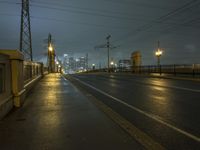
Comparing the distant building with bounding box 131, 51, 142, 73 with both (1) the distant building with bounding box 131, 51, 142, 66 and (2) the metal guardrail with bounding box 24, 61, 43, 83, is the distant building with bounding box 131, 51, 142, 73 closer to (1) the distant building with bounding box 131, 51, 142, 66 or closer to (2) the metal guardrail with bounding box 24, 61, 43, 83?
(1) the distant building with bounding box 131, 51, 142, 66

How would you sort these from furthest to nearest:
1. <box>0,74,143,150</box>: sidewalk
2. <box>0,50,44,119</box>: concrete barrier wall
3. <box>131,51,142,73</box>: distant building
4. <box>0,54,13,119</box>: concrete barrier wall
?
<box>131,51,142,73</box>: distant building
<box>0,50,44,119</box>: concrete barrier wall
<box>0,54,13,119</box>: concrete barrier wall
<box>0,74,143,150</box>: sidewalk

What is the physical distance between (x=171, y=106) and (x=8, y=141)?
241 inches

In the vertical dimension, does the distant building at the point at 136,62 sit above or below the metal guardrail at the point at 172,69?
above

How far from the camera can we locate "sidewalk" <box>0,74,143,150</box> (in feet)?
15.7

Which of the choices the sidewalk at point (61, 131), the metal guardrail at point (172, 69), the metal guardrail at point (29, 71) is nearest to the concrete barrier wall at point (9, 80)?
→ the sidewalk at point (61, 131)

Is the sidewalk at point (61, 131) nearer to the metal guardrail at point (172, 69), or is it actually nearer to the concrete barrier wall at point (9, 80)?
the concrete barrier wall at point (9, 80)

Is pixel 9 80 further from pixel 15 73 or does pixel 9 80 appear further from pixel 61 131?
pixel 61 131

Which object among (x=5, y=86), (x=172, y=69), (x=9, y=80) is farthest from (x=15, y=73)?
(x=172, y=69)

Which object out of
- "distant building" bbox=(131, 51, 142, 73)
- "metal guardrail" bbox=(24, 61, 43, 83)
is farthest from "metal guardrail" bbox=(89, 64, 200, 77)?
"metal guardrail" bbox=(24, 61, 43, 83)

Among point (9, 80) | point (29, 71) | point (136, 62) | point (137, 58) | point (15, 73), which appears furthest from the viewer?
point (136, 62)

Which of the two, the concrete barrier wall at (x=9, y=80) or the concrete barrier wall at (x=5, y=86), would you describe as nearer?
the concrete barrier wall at (x=5, y=86)

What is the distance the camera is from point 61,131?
19.1ft

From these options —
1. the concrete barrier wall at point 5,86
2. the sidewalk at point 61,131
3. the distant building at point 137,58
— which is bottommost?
the sidewalk at point 61,131

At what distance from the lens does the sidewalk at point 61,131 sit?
4.80 m
